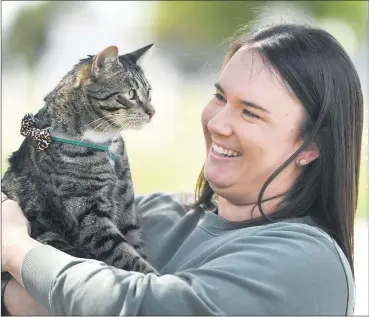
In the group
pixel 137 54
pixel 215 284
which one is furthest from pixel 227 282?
pixel 137 54

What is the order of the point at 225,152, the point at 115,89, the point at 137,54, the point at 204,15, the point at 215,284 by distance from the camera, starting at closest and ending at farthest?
the point at 215,284 < the point at 225,152 < the point at 115,89 < the point at 137,54 < the point at 204,15

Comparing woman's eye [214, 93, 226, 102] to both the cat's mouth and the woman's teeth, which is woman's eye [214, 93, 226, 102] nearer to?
the woman's teeth

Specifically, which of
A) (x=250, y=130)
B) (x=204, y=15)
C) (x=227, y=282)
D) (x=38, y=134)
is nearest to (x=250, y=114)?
(x=250, y=130)

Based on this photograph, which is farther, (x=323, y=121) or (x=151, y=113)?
(x=151, y=113)

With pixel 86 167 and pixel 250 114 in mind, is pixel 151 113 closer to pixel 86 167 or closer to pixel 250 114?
pixel 86 167

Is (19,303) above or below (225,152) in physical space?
below

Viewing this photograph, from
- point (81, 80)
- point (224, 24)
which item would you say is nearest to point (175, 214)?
point (81, 80)

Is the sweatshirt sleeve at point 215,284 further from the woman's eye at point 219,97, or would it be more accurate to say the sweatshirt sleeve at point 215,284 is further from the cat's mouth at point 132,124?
the cat's mouth at point 132,124

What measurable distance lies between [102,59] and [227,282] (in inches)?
29.6

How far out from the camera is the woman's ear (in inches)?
54.9

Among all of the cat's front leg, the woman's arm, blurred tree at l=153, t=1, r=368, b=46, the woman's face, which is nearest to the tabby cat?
the cat's front leg

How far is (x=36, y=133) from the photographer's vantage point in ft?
4.96

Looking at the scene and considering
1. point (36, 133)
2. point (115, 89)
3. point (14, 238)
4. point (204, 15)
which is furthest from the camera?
point (204, 15)

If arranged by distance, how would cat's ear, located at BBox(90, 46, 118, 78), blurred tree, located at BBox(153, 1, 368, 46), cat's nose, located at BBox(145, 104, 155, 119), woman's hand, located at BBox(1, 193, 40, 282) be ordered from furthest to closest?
blurred tree, located at BBox(153, 1, 368, 46) → cat's nose, located at BBox(145, 104, 155, 119) → cat's ear, located at BBox(90, 46, 118, 78) → woman's hand, located at BBox(1, 193, 40, 282)
